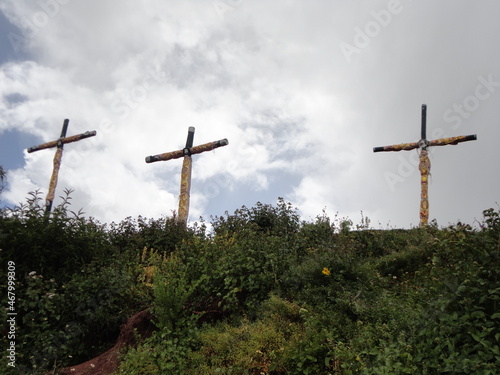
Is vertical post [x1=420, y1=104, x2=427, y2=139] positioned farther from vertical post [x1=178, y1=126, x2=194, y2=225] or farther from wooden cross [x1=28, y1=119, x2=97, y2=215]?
wooden cross [x1=28, y1=119, x2=97, y2=215]

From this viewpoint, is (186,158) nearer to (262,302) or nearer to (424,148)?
(424,148)

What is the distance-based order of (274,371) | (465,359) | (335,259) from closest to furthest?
(465,359), (274,371), (335,259)

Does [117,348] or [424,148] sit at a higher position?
[424,148]

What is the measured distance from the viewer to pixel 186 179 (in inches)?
653

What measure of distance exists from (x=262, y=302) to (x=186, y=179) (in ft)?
34.3

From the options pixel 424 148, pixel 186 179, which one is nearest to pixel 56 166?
pixel 186 179

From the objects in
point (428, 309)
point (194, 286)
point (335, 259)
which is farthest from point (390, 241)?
point (428, 309)

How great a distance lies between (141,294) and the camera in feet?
26.9

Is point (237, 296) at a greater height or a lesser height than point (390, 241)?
lesser

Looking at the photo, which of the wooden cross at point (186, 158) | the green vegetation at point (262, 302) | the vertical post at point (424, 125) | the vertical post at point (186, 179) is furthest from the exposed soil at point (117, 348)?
the vertical post at point (424, 125)

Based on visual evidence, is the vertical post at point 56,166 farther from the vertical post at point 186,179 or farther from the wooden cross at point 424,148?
the wooden cross at point 424,148

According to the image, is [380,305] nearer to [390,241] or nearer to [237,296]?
[237,296]

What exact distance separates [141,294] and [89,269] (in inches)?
42.7

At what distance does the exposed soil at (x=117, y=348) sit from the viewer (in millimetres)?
6191
